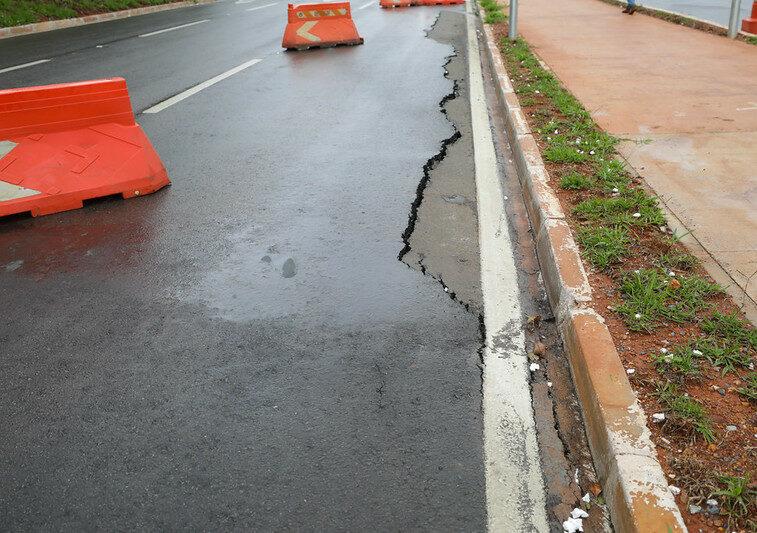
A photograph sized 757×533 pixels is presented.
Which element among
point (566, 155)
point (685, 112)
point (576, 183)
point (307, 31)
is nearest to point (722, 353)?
point (576, 183)

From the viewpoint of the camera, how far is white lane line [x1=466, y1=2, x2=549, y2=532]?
2.28 metres

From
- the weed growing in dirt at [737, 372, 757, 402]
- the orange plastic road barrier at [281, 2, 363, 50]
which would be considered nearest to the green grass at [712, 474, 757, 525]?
the weed growing in dirt at [737, 372, 757, 402]

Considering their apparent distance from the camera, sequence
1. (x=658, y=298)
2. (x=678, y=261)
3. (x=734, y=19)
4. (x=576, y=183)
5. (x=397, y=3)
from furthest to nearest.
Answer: (x=397, y=3) → (x=734, y=19) → (x=576, y=183) → (x=678, y=261) → (x=658, y=298)

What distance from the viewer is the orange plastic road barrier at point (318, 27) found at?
41.5ft

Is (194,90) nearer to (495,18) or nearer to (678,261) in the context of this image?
(678,261)

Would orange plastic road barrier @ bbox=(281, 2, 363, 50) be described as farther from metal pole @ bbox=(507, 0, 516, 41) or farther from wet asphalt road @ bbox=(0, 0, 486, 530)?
wet asphalt road @ bbox=(0, 0, 486, 530)

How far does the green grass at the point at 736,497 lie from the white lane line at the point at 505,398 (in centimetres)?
58

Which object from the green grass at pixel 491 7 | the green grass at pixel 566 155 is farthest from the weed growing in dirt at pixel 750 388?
the green grass at pixel 491 7

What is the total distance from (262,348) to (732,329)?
87.6 inches

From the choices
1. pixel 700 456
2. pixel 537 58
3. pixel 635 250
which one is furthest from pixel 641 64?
pixel 700 456

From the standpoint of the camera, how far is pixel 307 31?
12719 mm

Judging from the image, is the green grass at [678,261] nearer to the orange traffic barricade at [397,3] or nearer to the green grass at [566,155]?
the green grass at [566,155]

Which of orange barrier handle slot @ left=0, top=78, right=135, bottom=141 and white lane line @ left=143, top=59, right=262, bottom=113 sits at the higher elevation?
orange barrier handle slot @ left=0, top=78, right=135, bottom=141

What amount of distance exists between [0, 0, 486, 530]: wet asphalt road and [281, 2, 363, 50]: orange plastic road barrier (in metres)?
7.02
